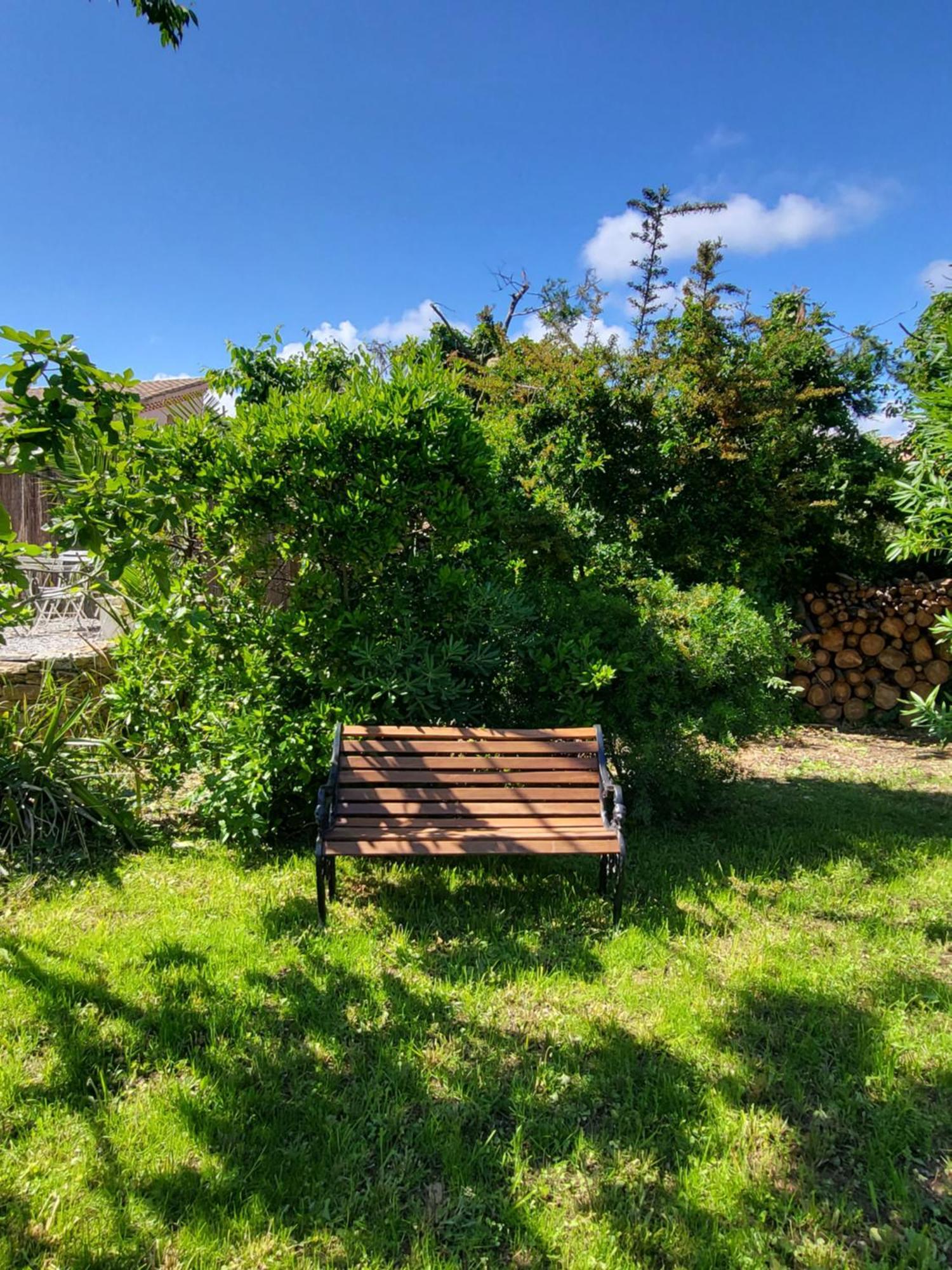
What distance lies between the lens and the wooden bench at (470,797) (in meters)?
3.21

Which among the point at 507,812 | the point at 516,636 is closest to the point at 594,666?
the point at 516,636

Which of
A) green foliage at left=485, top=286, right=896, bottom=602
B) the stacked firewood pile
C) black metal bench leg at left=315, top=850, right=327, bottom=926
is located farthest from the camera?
the stacked firewood pile

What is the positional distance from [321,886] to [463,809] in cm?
79

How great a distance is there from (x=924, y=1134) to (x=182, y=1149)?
84.3 inches

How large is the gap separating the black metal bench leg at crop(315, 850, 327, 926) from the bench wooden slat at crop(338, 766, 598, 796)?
1.65 ft

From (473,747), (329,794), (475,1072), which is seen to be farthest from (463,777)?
Answer: (475,1072)

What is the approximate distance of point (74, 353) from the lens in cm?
204

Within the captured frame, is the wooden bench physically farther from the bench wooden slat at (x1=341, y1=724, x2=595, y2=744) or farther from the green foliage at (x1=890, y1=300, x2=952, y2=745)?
the green foliage at (x1=890, y1=300, x2=952, y2=745)

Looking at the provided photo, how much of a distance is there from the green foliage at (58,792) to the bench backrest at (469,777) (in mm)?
1600

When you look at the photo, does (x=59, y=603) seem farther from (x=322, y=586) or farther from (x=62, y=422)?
(x=62, y=422)

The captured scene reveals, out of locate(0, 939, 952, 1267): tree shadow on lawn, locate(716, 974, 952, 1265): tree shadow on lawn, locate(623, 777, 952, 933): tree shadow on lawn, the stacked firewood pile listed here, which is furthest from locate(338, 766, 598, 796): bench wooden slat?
the stacked firewood pile

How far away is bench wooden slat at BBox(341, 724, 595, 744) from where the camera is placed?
3736mm

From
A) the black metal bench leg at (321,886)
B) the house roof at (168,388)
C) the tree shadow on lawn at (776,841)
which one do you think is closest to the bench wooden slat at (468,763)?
the black metal bench leg at (321,886)

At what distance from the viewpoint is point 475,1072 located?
2.32 m
